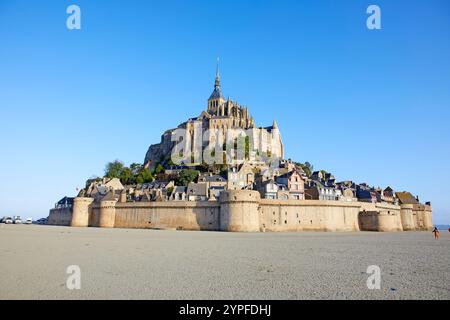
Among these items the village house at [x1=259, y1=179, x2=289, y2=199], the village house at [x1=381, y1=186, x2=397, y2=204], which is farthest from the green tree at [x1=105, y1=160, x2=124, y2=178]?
the village house at [x1=381, y1=186, x2=397, y2=204]

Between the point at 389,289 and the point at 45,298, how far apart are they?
9.79 metres

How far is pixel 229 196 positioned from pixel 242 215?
314 centimetres

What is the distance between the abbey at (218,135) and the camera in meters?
95.2

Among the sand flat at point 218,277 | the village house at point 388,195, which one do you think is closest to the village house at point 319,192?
the village house at point 388,195

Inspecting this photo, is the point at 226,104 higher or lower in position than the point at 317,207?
higher

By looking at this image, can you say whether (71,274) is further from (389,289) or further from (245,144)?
(245,144)

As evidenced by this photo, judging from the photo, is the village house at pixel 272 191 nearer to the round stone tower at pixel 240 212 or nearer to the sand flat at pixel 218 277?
the round stone tower at pixel 240 212

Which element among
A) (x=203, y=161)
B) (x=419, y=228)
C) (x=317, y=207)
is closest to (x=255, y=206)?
(x=317, y=207)

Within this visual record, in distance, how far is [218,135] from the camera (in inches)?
3750

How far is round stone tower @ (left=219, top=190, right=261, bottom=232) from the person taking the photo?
43.2 m

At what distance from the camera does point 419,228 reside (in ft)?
214

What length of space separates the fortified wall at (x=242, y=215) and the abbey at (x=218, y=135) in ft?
126

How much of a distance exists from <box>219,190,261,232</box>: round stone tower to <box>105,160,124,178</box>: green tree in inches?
2057

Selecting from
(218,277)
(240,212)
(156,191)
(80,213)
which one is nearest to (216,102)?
(156,191)
